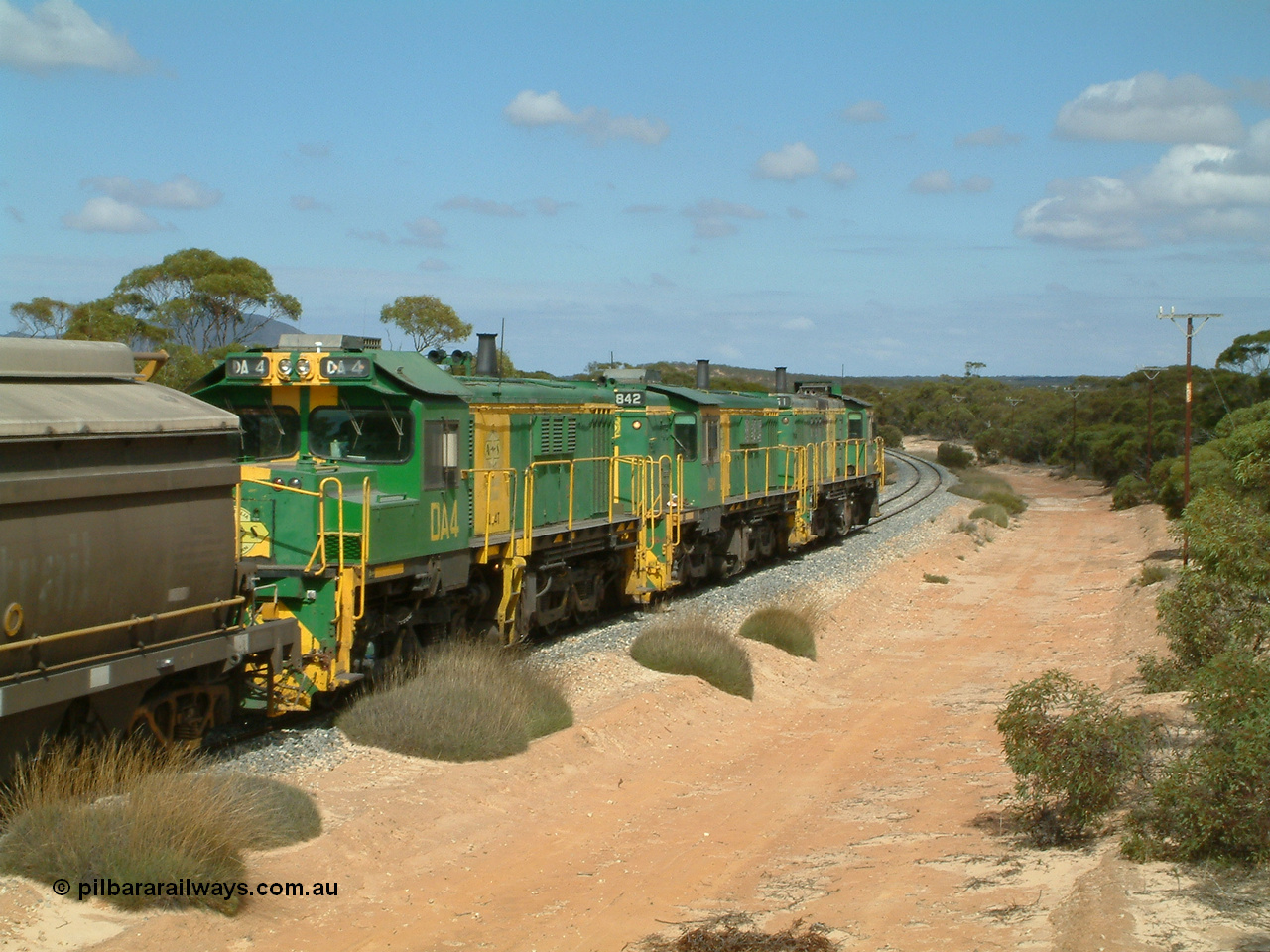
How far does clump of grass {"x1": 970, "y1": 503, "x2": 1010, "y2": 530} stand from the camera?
39.3 metres

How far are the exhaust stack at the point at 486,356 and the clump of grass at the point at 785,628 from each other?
16.7ft

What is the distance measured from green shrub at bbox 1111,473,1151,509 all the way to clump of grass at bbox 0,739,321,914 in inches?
1725

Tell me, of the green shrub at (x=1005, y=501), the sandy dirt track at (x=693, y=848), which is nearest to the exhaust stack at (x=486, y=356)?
the sandy dirt track at (x=693, y=848)

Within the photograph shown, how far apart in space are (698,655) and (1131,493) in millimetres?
37367

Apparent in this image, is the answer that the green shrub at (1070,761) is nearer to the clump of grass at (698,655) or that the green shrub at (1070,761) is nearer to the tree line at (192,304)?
the clump of grass at (698,655)

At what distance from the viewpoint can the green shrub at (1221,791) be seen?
23.9 feet

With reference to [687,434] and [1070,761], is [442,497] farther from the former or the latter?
[687,434]

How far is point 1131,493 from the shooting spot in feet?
154

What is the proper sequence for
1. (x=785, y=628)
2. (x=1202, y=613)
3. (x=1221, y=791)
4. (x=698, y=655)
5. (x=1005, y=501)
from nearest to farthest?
(x=1221, y=791), (x=1202, y=613), (x=698, y=655), (x=785, y=628), (x=1005, y=501)

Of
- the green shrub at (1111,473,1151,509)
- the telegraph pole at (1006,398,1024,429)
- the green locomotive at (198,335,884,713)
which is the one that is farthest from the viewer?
the telegraph pole at (1006,398,1024,429)

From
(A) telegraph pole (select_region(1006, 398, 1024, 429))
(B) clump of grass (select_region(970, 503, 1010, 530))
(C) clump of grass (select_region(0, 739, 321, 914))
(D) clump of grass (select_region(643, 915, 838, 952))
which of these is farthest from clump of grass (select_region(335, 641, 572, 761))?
(A) telegraph pole (select_region(1006, 398, 1024, 429))

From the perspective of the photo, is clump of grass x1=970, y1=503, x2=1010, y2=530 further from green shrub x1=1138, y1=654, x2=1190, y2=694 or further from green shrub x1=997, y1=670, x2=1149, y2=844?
green shrub x1=997, y1=670, x2=1149, y2=844

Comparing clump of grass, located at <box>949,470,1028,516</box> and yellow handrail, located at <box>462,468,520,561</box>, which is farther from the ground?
yellow handrail, located at <box>462,468,520,561</box>

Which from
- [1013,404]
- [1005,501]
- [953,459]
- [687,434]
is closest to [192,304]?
[687,434]
